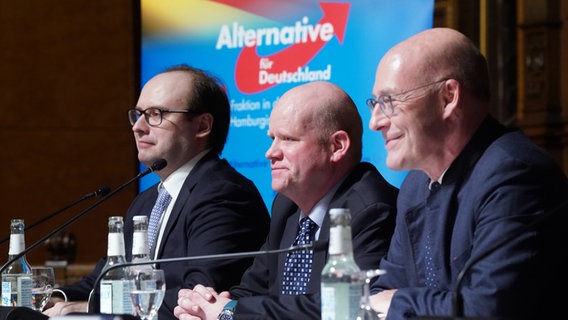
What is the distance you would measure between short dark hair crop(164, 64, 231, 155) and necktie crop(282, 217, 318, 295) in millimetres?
954

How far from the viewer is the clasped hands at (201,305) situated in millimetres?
2770

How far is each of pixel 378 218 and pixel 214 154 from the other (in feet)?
3.69

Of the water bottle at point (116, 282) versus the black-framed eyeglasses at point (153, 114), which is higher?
the black-framed eyeglasses at point (153, 114)

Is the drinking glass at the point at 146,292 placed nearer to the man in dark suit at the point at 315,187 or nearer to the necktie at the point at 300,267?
the man in dark suit at the point at 315,187

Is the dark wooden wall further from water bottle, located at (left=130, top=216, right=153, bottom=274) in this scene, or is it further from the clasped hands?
water bottle, located at (left=130, top=216, right=153, bottom=274)

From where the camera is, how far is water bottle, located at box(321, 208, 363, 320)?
6.28 feet

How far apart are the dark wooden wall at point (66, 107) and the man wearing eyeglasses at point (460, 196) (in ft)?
13.8

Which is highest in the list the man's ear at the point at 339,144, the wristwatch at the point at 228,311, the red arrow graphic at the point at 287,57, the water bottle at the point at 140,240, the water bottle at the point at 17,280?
the red arrow graphic at the point at 287,57

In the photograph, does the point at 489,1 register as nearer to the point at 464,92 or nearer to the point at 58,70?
the point at 58,70

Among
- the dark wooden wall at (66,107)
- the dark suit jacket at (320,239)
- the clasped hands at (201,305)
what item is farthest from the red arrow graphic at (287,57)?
the dark wooden wall at (66,107)

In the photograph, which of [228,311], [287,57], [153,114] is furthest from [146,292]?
[287,57]

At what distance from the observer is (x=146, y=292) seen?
248 centimetres

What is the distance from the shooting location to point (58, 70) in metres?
6.57

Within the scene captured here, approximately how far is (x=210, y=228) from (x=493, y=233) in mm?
1426
